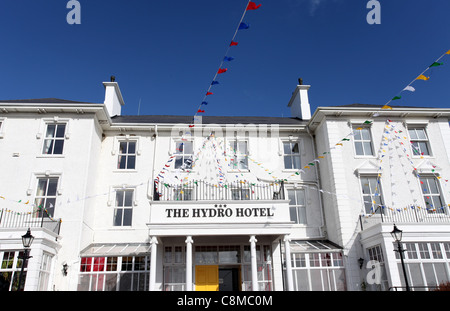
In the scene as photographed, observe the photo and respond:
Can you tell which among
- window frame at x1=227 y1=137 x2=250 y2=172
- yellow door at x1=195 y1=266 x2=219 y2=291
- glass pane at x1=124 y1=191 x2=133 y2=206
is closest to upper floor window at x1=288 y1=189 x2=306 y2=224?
window frame at x1=227 y1=137 x2=250 y2=172

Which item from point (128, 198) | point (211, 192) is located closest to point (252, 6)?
point (211, 192)

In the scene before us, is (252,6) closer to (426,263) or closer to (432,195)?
(426,263)

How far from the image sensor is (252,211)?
13234 millimetres

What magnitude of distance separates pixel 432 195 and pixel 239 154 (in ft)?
28.5

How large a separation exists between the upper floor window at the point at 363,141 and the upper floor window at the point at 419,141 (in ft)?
6.38

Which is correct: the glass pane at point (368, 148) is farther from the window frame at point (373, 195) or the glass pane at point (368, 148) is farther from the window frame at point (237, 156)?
the window frame at point (237, 156)

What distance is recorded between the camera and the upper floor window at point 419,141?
1623 cm

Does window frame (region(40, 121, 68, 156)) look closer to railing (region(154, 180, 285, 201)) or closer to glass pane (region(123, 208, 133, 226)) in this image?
glass pane (region(123, 208, 133, 226))

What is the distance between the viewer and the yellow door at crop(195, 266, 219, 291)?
13906 millimetres

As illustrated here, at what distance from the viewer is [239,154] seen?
1700 cm

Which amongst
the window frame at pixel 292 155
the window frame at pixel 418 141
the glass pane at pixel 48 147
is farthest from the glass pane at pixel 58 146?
the window frame at pixel 418 141

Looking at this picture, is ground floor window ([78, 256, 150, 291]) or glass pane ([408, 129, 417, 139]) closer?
ground floor window ([78, 256, 150, 291])

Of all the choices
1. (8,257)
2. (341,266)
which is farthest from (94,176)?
(341,266)

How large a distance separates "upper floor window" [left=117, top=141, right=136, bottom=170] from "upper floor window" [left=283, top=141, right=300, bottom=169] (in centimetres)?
733
